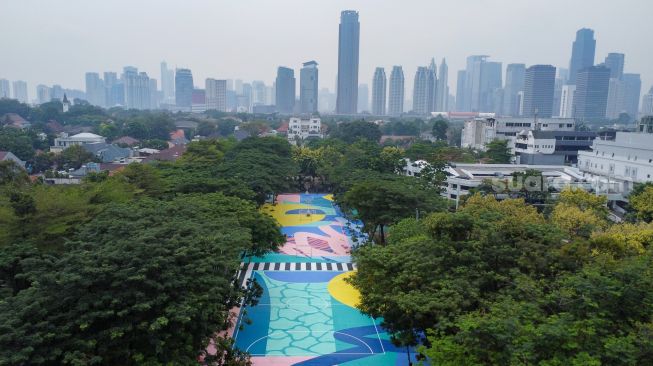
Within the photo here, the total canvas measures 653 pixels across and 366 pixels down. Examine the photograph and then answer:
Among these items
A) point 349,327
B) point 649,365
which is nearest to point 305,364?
point 349,327

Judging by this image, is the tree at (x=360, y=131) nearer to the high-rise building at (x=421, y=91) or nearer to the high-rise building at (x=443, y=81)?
the high-rise building at (x=421, y=91)

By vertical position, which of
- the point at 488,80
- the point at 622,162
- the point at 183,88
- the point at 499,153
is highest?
the point at 488,80

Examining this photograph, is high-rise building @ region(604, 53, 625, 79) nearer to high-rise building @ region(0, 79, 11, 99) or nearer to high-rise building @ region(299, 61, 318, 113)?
high-rise building @ region(299, 61, 318, 113)

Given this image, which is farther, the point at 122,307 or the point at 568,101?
the point at 568,101

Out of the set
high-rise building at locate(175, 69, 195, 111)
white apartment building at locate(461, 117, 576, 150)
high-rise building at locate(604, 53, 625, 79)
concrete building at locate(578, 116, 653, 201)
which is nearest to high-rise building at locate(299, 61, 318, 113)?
high-rise building at locate(175, 69, 195, 111)

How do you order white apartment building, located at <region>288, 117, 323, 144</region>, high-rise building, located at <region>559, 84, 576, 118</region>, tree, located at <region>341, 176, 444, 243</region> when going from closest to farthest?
tree, located at <region>341, 176, 444, 243</region> < white apartment building, located at <region>288, 117, 323, 144</region> < high-rise building, located at <region>559, 84, 576, 118</region>

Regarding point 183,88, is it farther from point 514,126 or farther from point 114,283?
point 114,283

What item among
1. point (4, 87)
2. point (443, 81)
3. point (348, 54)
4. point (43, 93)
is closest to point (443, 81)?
point (443, 81)
